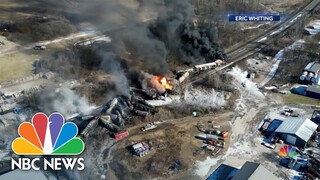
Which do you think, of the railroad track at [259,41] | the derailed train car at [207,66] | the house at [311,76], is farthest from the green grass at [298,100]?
the derailed train car at [207,66]

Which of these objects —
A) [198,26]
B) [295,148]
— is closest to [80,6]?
[198,26]

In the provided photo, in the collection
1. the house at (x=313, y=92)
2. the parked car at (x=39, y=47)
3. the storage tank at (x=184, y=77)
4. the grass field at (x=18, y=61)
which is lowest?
the house at (x=313, y=92)

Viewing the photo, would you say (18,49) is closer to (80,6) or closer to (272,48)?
(80,6)

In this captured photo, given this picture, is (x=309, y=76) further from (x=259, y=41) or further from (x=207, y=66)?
(x=259, y=41)

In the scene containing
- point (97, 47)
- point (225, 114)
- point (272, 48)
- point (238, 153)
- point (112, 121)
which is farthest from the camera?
point (272, 48)

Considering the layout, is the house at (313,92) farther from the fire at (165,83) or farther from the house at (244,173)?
the house at (244,173)

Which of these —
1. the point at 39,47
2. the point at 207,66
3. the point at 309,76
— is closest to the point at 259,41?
the point at 309,76

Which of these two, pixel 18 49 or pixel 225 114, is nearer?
pixel 225 114
